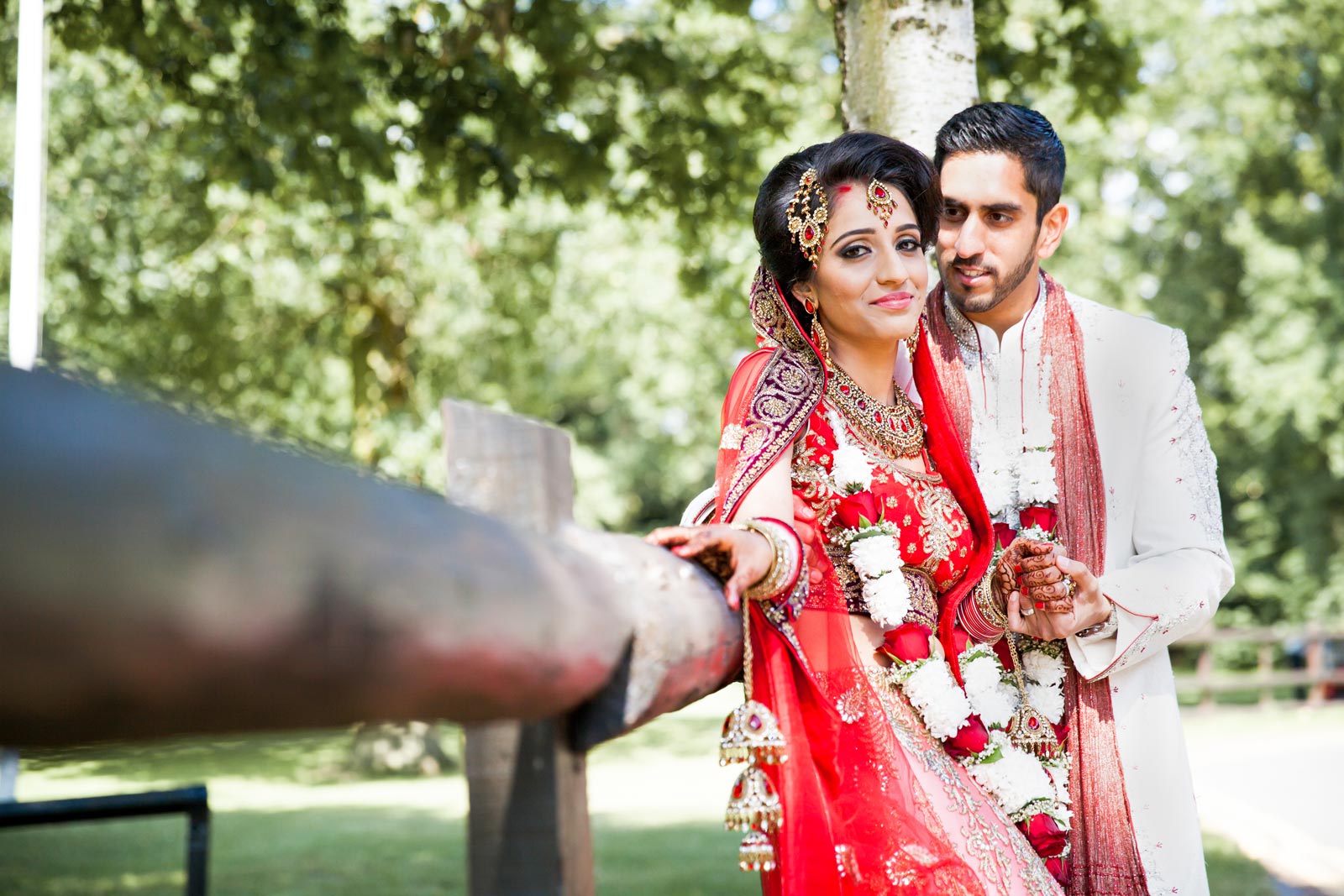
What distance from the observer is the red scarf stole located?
2678 millimetres

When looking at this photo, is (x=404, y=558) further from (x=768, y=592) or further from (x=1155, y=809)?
(x=1155, y=809)

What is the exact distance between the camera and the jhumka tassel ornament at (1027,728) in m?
2.70

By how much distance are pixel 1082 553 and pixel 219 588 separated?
2273 mm

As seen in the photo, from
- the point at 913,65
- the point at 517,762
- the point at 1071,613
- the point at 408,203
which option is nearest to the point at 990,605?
the point at 1071,613

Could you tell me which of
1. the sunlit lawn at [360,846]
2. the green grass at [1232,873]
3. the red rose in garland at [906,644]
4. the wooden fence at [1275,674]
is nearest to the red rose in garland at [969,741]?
the red rose in garland at [906,644]

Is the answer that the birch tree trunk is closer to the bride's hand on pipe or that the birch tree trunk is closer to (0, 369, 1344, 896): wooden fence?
the bride's hand on pipe

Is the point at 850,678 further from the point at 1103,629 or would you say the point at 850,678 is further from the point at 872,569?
Answer: the point at 1103,629

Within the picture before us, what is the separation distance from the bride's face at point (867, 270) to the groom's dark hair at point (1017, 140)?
0.45m

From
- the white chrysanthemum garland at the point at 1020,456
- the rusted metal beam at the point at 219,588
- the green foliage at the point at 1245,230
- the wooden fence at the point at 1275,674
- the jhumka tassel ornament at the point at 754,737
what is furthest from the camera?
the wooden fence at the point at 1275,674

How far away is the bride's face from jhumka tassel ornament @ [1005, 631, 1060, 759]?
2.46 feet

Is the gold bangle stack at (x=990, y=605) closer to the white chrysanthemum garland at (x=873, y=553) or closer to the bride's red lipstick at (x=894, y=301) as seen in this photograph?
the white chrysanthemum garland at (x=873, y=553)

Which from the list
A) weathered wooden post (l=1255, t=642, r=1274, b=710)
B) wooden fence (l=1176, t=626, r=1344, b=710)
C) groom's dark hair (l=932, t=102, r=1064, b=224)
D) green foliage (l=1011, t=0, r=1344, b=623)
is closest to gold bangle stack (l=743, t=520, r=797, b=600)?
groom's dark hair (l=932, t=102, r=1064, b=224)

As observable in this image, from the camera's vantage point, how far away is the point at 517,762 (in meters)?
1.41

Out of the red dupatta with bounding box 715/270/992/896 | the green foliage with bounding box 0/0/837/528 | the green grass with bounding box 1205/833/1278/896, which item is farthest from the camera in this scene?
the green grass with bounding box 1205/833/1278/896
